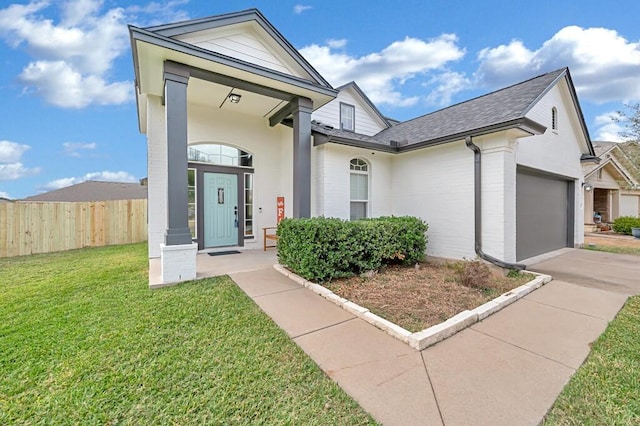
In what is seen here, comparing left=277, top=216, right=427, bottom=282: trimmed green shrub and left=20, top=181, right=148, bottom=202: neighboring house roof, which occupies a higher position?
left=20, top=181, right=148, bottom=202: neighboring house roof

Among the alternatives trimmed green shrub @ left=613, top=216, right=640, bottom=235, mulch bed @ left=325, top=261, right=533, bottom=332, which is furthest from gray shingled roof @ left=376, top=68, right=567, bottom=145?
trimmed green shrub @ left=613, top=216, right=640, bottom=235

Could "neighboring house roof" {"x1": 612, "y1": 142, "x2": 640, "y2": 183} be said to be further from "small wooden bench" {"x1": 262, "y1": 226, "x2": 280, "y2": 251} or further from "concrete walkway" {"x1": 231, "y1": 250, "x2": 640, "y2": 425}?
"small wooden bench" {"x1": 262, "y1": 226, "x2": 280, "y2": 251}

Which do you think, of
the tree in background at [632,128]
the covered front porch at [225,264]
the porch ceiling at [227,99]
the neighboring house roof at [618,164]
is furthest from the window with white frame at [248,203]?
the tree in background at [632,128]

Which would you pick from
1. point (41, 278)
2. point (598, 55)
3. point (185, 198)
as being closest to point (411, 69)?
point (598, 55)

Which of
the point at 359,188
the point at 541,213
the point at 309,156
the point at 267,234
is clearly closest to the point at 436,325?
the point at 309,156

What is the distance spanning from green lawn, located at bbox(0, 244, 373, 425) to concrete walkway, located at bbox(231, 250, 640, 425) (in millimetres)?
298

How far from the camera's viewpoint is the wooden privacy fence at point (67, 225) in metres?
8.09

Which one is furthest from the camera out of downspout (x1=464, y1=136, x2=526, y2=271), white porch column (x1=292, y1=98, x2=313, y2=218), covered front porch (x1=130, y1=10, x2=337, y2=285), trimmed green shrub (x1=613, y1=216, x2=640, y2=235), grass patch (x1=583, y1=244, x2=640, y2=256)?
trimmed green shrub (x1=613, y1=216, x2=640, y2=235)

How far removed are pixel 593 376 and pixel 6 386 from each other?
5.17 m

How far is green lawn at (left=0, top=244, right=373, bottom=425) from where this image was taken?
1.95 m

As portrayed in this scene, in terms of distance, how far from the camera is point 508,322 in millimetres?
3568

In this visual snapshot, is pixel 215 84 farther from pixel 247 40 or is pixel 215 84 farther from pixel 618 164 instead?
pixel 618 164

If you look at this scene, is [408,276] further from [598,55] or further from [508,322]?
[598,55]

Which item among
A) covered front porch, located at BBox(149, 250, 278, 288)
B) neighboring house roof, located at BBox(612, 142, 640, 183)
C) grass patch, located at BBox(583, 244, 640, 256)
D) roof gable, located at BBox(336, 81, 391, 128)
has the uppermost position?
roof gable, located at BBox(336, 81, 391, 128)
